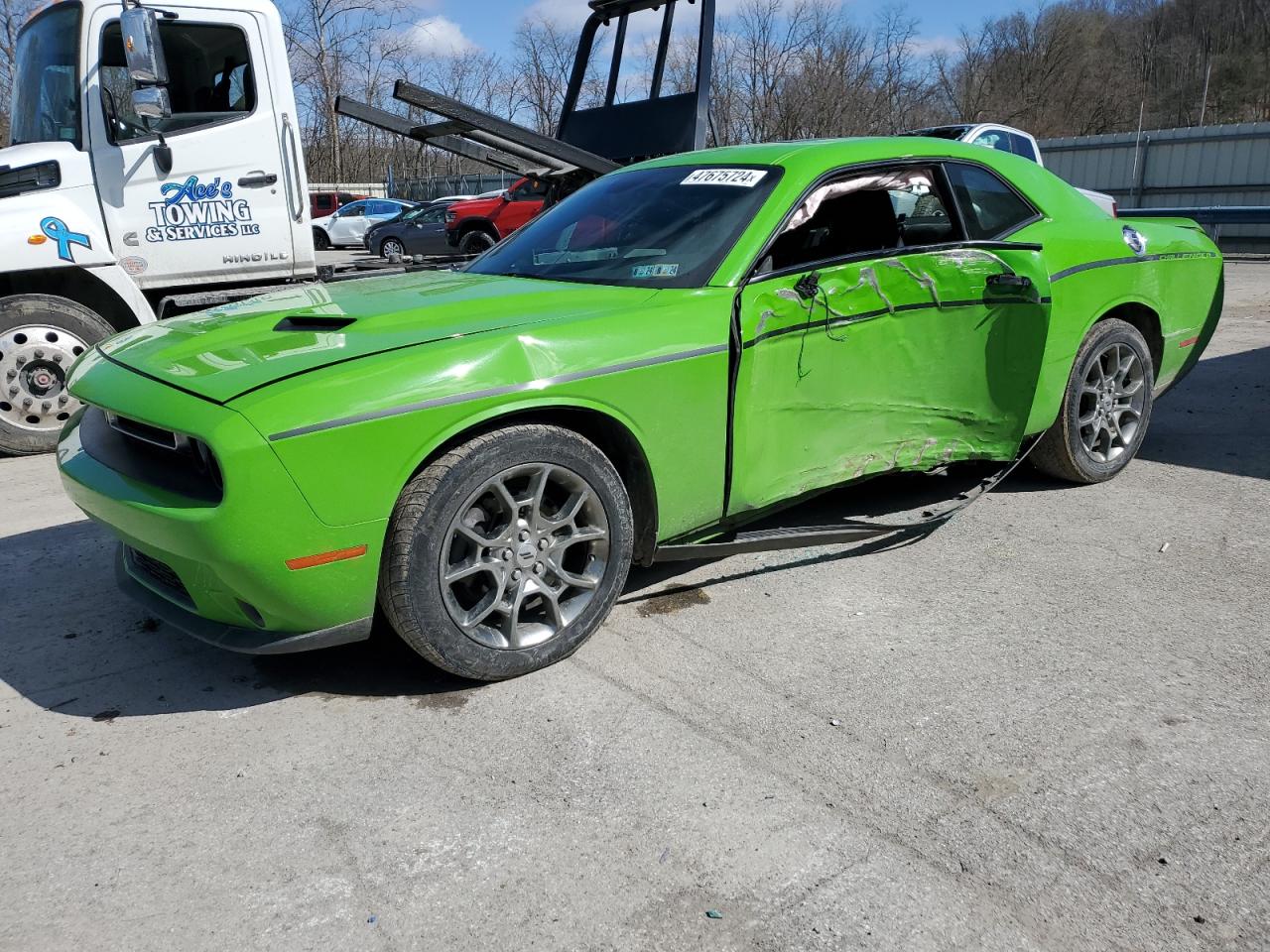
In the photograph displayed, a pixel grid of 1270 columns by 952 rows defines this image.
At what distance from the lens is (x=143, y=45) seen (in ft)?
17.6

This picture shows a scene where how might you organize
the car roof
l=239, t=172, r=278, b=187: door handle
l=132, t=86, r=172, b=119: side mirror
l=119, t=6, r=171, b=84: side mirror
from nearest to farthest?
the car roof < l=119, t=6, r=171, b=84: side mirror < l=132, t=86, r=172, b=119: side mirror < l=239, t=172, r=278, b=187: door handle

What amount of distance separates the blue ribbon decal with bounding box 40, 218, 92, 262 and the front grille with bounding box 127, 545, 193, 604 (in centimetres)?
353

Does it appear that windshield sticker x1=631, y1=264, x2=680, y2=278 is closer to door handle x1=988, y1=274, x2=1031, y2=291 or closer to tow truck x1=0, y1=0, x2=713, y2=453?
door handle x1=988, y1=274, x2=1031, y2=291

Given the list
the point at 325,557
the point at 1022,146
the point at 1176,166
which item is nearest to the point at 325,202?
the point at 1176,166

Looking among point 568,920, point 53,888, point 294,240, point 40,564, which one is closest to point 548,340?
point 568,920

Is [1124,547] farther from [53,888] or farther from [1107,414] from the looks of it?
[53,888]

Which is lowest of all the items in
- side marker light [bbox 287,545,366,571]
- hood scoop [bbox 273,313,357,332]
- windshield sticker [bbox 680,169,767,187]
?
side marker light [bbox 287,545,366,571]

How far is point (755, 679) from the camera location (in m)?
3.23

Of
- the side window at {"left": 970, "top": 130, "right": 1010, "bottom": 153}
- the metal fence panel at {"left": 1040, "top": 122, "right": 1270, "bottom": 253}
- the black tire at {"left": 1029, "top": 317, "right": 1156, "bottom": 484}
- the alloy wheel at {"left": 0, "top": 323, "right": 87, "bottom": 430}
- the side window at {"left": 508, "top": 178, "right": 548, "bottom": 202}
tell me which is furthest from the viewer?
the metal fence panel at {"left": 1040, "top": 122, "right": 1270, "bottom": 253}

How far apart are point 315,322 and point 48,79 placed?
431cm

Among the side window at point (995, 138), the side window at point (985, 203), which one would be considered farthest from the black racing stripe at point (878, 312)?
the side window at point (995, 138)

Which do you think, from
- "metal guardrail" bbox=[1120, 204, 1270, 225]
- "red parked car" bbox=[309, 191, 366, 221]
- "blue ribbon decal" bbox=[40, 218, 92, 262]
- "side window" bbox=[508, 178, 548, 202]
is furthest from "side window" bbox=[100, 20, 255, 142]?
"red parked car" bbox=[309, 191, 366, 221]

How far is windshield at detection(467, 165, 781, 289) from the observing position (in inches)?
143

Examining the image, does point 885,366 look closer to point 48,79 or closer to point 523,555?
point 523,555
